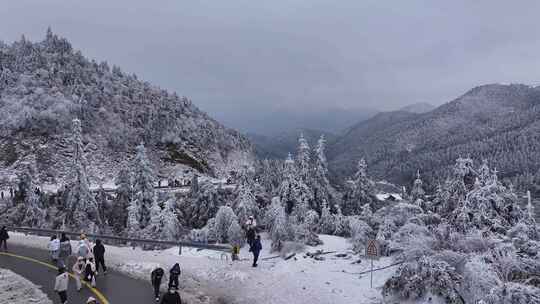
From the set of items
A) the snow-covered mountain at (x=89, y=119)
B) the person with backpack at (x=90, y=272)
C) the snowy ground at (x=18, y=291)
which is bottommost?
the snowy ground at (x=18, y=291)

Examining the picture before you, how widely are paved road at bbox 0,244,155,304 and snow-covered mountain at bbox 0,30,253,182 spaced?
148 ft

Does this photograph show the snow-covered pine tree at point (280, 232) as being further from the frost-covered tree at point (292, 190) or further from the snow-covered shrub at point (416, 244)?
the snow-covered shrub at point (416, 244)

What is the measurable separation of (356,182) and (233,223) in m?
19.5

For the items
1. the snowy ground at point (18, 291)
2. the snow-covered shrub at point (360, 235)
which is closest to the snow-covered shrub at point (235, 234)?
the snow-covered shrub at point (360, 235)

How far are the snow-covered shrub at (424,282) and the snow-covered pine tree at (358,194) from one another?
1056 inches

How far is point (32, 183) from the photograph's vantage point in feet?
121

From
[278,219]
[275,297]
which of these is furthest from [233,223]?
[275,297]

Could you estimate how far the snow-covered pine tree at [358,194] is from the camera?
40.3 metres

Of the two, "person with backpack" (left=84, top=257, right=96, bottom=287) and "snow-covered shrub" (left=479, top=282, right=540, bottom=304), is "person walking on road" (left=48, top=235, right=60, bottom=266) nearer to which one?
"person with backpack" (left=84, top=257, right=96, bottom=287)

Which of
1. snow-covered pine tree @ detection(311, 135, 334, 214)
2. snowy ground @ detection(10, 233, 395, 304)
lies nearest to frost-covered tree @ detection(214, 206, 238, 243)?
snowy ground @ detection(10, 233, 395, 304)

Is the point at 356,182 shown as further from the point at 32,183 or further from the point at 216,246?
the point at 32,183

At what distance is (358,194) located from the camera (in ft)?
134

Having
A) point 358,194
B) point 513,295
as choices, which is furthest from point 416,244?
point 358,194

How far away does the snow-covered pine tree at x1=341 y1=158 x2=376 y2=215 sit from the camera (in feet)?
132
